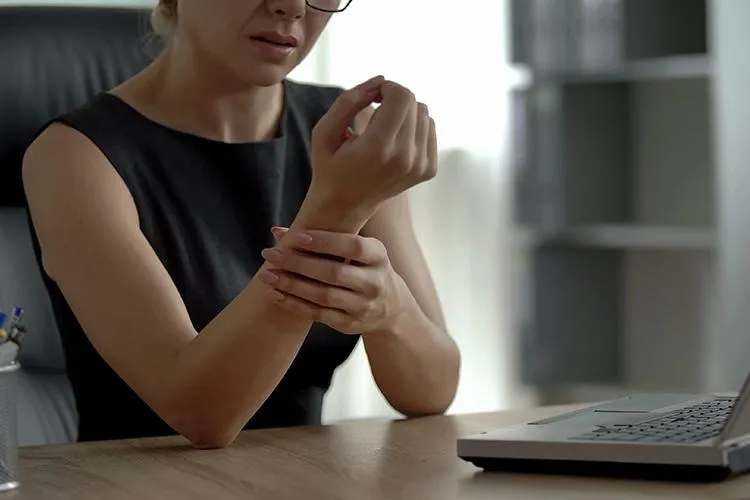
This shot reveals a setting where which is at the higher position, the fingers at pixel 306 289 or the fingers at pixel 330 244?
the fingers at pixel 330 244

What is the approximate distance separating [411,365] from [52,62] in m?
0.58

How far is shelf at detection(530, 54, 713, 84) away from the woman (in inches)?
56.3

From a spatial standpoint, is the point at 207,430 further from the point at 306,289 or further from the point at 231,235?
the point at 231,235

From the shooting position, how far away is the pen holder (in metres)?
0.82

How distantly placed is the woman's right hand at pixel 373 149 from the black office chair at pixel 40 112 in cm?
63

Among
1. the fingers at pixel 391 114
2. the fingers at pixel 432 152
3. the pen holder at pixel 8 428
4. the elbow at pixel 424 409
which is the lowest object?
the elbow at pixel 424 409

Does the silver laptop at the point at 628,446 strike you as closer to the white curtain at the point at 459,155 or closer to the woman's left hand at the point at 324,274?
the woman's left hand at the point at 324,274

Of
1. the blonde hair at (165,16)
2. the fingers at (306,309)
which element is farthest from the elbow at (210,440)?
the blonde hair at (165,16)

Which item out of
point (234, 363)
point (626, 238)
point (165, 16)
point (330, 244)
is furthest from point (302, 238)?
point (626, 238)

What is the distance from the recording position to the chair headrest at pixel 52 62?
1473 millimetres

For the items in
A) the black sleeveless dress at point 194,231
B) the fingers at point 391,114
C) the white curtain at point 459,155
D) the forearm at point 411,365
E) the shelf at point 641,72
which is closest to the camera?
the fingers at point 391,114

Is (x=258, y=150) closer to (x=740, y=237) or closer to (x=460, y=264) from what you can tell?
(x=740, y=237)

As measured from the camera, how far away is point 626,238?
9.62 feet

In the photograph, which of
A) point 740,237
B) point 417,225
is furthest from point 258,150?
point 417,225
